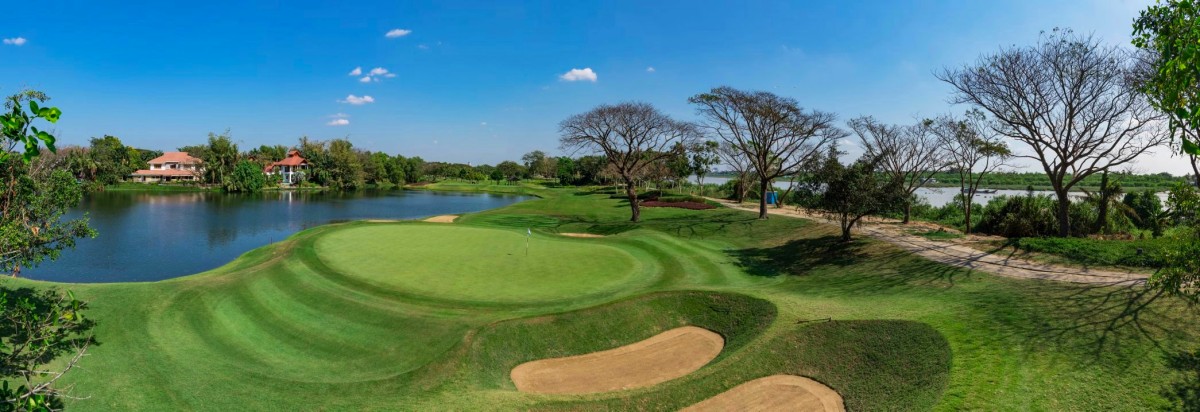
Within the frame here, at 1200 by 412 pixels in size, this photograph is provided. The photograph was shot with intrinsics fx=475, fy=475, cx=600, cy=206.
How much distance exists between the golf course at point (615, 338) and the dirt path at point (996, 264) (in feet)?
2.91

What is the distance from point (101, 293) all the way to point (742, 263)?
24.2 meters

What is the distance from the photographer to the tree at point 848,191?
22.2 metres

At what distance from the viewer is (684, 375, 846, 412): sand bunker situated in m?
9.62

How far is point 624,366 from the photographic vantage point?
41.2ft

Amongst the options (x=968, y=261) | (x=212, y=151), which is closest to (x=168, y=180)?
(x=212, y=151)

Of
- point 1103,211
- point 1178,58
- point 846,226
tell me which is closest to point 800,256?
point 846,226

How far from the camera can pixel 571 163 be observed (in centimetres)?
13638

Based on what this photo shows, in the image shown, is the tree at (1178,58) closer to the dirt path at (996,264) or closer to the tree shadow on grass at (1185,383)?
the tree shadow on grass at (1185,383)

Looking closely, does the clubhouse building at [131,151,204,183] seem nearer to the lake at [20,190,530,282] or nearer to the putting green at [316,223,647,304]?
the lake at [20,190,530,282]

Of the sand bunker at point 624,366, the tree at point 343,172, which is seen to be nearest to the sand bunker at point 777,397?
the sand bunker at point 624,366

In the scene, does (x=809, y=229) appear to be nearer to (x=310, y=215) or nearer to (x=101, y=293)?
(x=101, y=293)

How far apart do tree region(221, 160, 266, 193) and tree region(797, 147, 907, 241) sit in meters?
99.0

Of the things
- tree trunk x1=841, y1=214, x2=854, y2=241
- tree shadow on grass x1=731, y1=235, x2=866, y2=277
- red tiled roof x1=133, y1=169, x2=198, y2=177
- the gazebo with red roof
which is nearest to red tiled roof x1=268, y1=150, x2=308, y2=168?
the gazebo with red roof

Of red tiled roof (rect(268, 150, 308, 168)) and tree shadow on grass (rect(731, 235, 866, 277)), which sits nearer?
tree shadow on grass (rect(731, 235, 866, 277))
